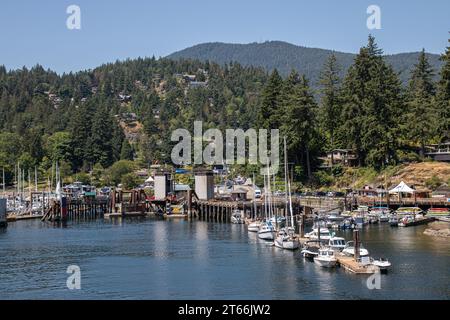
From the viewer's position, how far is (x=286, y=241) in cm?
7381

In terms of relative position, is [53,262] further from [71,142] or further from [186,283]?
[71,142]

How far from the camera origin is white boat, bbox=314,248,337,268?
6222cm

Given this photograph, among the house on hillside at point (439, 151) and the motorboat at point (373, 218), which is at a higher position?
the house on hillside at point (439, 151)

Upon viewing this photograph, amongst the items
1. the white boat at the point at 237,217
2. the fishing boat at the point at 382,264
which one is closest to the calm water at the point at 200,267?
the fishing boat at the point at 382,264

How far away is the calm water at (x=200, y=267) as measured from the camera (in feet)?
176

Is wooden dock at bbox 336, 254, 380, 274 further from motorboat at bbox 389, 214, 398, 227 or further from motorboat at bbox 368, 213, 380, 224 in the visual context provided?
motorboat at bbox 368, 213, 380, 224

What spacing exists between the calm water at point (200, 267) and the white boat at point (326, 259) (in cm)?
59

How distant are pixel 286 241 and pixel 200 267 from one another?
1174cm

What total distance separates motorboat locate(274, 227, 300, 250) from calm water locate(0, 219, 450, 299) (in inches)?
35.3

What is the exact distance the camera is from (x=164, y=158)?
632 ft

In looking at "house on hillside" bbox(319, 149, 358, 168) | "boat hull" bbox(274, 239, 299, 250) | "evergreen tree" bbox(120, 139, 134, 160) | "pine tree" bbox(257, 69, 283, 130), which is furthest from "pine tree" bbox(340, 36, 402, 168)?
"evergreen tree" bbox(120, 139, 134, 160)

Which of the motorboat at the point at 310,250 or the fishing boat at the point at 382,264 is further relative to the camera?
the motorboat at the point at 310,250

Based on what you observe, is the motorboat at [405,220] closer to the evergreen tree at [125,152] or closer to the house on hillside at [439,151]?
the house on hillside at [439,151]
